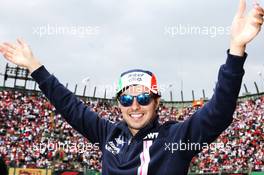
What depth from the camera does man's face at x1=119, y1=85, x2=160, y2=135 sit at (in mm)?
3803

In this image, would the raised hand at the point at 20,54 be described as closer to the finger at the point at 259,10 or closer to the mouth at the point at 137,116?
the mouth at the point at 137,116

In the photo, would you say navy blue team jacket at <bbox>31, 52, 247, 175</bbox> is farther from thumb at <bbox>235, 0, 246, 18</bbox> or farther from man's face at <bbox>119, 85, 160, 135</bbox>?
thumb at <bbox>235, 0, 246, 18</bbox>

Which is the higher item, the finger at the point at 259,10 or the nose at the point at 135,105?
the finger at the point at 259,10

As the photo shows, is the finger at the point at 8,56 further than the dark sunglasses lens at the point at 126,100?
Yes

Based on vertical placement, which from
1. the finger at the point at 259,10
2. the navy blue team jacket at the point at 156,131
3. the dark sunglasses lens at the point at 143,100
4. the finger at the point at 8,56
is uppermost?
the finger at the point at 259,10

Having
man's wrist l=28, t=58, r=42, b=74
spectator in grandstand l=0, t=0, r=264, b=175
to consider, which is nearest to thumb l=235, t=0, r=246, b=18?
spectator in grandstand l=0, t=0, r=264, b=175

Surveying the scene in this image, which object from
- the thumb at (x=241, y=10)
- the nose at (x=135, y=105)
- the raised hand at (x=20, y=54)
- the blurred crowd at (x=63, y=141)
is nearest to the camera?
the thumb at (x=241, y=10)

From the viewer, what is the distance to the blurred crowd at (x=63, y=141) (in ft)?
91.9

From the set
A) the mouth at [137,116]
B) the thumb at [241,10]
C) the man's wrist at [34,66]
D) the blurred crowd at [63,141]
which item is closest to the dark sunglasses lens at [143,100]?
the mouth at [137,116]

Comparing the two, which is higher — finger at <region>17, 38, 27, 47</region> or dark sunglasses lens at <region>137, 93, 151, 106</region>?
finger at <region>17, 38, 27, 47</region>

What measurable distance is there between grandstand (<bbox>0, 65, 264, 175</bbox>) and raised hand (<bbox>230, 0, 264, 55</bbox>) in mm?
19768

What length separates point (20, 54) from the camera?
4.31 meters

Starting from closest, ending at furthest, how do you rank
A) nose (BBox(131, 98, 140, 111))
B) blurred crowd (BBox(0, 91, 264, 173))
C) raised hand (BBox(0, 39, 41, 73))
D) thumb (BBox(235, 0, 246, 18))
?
thumb (BBox(235, 0, 246, 18)), nose (BBox(131, 98, 140, 111)), raised hand (BBox(0, 39, 41, 73)), blurred crowd (BBox(0, 91, 264, 173))

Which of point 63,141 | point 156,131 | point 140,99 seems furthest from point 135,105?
point 63,141
